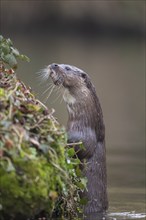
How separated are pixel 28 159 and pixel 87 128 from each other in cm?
224

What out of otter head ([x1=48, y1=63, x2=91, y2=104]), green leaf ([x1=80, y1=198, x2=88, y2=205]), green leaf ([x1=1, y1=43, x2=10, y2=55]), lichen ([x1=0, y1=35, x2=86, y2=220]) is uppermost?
green leaf ([x1=1, y1=43, x2=10, y2=55])

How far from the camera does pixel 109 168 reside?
10.5m

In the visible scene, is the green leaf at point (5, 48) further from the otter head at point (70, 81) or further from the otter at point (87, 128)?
the otter head at point (70, 81)

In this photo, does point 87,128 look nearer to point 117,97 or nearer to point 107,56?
point 117,97

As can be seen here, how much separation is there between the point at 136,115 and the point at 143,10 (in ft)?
77.4

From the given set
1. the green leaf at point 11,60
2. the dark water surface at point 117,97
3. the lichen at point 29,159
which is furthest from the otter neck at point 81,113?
the lichen at point 29,159

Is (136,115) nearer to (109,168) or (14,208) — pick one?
(109,168)

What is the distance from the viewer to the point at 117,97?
20328 millimetres

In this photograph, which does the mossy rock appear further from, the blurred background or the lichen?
the blurred background

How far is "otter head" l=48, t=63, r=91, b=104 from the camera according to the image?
7895 millimetres

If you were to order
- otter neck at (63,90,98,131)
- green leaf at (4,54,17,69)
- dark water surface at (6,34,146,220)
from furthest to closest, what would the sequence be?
dark water surface at (6,34,146,220)
otter neck at (63,90,98,131)
green leaf at (4,54,17,69)

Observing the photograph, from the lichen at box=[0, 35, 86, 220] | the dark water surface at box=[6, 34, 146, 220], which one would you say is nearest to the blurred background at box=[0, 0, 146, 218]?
the dark water surface at box=[6, 34, 146, 220]

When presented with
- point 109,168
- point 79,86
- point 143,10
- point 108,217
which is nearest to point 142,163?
point 109,168

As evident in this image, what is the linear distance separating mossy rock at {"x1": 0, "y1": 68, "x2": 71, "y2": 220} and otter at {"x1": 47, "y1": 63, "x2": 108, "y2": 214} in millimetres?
1054
